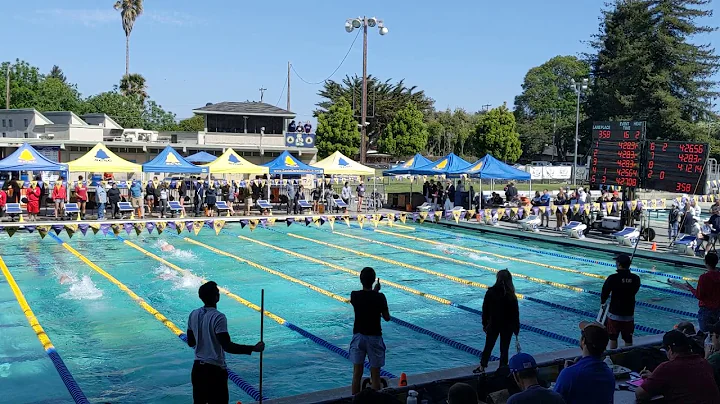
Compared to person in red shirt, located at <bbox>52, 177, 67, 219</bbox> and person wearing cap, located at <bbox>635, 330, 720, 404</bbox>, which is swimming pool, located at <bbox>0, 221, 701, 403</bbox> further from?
person wearing cap, located at <bbox>635, 330, 720, 404</bbox>

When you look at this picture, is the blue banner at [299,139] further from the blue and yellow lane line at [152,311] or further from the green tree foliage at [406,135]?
the blue and yellow lane line at [152,311]

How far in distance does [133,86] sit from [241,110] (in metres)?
38.1

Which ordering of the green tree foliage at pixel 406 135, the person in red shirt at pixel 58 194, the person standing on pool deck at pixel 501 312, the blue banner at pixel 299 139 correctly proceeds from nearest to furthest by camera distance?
the person standing on pool deck at pixel 501 312 < the person in red shirt at pixel 58 194 < the blue banner at pixel 299 139 < the green tree foliage at pixel 406 135

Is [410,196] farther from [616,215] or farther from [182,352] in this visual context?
[182,352]

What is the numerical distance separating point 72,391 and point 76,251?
38.7ft

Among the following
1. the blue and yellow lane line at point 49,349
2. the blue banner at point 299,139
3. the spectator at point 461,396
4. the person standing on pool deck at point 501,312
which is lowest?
the blue and yellow lane line at point 49,349

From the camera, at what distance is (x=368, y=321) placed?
6.45 meters

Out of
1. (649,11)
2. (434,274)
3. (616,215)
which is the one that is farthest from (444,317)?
(649,11)

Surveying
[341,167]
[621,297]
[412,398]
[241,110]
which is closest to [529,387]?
[412,398]

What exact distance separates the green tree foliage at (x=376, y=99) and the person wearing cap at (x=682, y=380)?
69.7 meters

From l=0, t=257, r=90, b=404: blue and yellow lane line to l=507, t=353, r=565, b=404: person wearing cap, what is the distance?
5592 mm

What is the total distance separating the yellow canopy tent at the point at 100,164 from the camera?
23.2m

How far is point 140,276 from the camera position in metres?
15.4

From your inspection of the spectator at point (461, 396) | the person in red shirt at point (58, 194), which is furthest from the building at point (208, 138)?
the spectator at point (461, 396)
